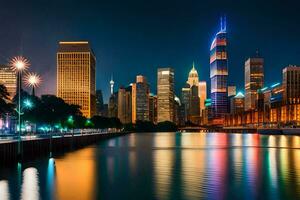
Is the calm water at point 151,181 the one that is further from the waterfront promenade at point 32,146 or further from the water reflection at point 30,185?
the waterfront promenade at point 32,146

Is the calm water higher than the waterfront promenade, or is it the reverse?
the waterfront promenade

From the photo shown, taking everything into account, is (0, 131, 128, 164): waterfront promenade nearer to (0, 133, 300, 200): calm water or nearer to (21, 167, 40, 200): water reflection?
(0, 133, 300, 200): calm water

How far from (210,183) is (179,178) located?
4433mm

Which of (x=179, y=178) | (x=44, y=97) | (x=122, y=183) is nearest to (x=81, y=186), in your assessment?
(x=122, y=183)

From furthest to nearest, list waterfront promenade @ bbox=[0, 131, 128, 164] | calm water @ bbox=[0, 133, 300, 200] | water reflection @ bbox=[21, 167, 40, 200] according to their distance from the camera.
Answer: waterfront promenade @ bbox=[0, 131, 128, 164] → calm water @ bbox=[0, 133, 300, 200] → water reflection @ bbox=[21, 167, 40, 200]

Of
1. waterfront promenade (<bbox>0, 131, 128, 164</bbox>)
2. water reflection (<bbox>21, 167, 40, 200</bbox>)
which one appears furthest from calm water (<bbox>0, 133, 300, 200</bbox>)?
waterfront promenade (<bbox>0, 131, 128, 164</bbox>)

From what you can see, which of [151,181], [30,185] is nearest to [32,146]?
[30,185]

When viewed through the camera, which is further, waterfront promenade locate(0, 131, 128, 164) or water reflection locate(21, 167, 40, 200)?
waterfront promenade locate(0, 131, 128, 164)

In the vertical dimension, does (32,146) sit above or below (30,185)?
above

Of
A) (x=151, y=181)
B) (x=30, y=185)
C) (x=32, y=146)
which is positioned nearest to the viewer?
(x=30, y=185)

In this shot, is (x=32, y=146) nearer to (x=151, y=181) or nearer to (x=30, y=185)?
(x=30, y=185)

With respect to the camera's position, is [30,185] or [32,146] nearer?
[30,185]

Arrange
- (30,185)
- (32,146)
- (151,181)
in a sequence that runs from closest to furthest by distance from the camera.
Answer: (30,185) → (151,181) → (32,146)

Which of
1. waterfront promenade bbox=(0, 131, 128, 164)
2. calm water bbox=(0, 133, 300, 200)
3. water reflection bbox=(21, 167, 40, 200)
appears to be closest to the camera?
water reflection bbox=(21, 167, 40, 200)
